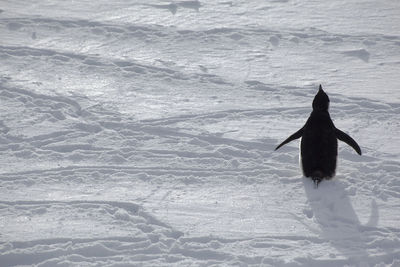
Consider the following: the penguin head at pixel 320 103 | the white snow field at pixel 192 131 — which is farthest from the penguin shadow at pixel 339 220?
the penguin head at pixel 320 103

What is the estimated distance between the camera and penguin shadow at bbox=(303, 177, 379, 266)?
3.45 m

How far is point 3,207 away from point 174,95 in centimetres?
241

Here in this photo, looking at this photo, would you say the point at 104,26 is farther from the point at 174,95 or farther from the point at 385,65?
the point at 385,65

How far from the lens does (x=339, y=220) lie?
378 cm

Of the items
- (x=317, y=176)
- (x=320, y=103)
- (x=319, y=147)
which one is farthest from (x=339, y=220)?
(x=320, y=103)

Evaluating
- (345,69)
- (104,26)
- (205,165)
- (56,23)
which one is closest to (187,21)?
(104,26)

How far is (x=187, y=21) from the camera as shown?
786 cm

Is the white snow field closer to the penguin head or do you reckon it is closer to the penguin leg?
the penguin leg

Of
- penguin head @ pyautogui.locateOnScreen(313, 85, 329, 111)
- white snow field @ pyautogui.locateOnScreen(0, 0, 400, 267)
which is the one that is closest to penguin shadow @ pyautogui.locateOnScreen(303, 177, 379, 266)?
white snow field @ pyautogui.locateOnScreen(0, 0, 400, 267)

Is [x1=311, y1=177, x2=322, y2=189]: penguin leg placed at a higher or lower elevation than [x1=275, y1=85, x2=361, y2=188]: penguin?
lower

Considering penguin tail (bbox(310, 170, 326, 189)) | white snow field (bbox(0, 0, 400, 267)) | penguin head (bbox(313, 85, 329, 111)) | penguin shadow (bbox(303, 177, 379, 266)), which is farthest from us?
penguin head (bbox(313, 85, 329, 111))

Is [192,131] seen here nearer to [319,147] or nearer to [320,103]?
[320,103]

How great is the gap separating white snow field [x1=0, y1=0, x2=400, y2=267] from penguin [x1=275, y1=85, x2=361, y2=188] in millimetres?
107

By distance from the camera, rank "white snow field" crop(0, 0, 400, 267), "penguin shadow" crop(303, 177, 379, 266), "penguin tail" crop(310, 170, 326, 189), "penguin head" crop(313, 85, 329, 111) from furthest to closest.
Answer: "penguin head" crop(313, 85, 329, 111)
"penguin tail" crop(310, 170, 326, 189)
"white snow field" crop(0, 0, 400, 267)
"penguin shadow" crop(303, 177, 379, 266)
